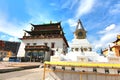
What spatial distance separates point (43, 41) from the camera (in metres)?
39.8

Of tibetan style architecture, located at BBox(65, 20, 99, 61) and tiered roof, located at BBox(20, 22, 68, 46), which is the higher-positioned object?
tiered roof, located at BBox(20, 22, 68, 46)

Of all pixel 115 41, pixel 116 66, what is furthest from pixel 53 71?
pixel 115 41

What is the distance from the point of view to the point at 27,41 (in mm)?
41156

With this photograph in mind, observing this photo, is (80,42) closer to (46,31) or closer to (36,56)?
(36,56)

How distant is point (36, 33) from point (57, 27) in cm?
794

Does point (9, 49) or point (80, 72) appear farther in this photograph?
point (9, 49)

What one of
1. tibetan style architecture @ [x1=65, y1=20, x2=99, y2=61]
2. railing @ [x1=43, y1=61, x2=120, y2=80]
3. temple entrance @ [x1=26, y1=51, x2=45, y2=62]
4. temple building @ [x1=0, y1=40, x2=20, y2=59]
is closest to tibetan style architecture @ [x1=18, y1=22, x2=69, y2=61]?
temple entrance @ [x1=26, y1=51, x2=45, y2=62]

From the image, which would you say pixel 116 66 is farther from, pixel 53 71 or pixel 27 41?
pixel 27 41

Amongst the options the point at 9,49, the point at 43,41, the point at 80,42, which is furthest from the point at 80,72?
the point at 9,49

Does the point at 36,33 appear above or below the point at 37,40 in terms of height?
above

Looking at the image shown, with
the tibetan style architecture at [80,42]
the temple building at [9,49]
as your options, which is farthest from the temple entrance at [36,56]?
the temple building at [9,49]

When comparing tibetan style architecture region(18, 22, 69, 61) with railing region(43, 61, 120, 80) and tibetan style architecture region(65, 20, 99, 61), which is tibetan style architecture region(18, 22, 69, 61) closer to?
tibetan style architecture region(65, 20, 99, 61)

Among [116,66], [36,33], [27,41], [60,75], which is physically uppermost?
[36,33]

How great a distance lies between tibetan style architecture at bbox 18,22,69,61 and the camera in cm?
3578
